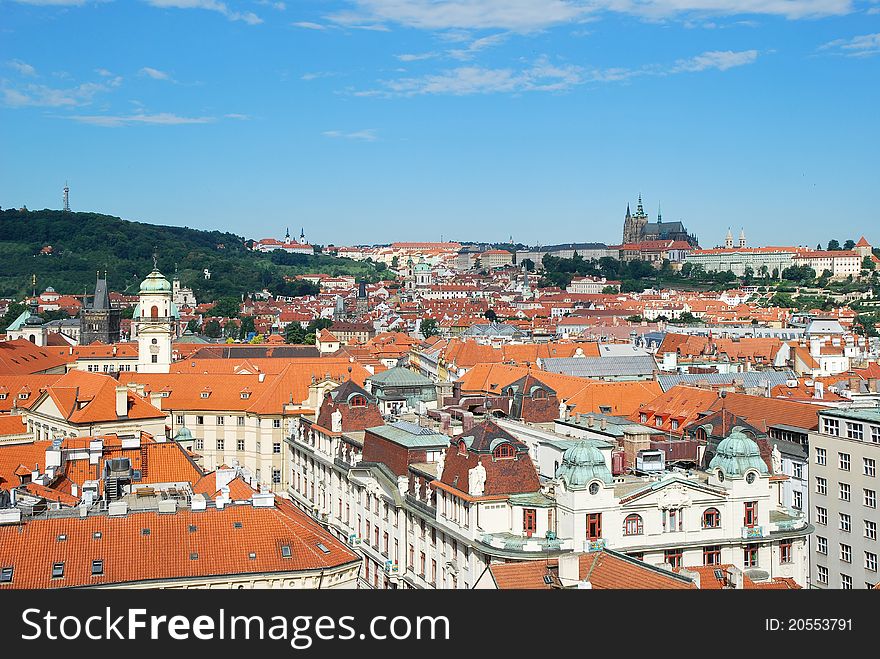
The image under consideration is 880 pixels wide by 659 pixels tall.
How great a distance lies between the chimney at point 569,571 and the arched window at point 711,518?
11477mm

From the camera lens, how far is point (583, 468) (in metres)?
36.7

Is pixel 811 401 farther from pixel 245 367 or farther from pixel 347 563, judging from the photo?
pixel 245 367

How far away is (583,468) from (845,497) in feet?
55.0

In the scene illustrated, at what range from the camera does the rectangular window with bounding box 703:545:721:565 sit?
38.8m

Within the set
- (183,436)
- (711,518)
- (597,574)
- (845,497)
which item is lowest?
(845,497)

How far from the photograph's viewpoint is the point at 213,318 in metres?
186

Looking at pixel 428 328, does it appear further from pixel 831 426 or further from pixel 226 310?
pixel 831 426

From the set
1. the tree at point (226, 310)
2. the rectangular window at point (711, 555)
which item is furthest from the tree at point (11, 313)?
the rectangular window at point (711, 555)

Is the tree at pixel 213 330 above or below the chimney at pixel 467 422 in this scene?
below

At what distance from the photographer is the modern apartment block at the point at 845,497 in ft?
149

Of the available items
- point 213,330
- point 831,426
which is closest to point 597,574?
point 831,426

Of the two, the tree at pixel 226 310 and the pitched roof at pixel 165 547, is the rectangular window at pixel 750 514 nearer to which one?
the pitched roof at pixel 165 547
